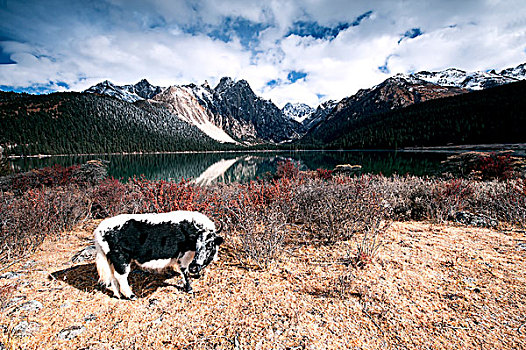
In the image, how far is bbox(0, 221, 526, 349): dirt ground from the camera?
280cm

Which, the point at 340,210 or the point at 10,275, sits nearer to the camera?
the point at 10,275

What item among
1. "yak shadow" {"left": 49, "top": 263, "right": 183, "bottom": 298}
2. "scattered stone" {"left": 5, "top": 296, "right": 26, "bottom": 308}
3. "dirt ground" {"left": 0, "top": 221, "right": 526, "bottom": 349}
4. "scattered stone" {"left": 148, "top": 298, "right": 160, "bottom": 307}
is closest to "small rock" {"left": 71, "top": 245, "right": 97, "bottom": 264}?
"dirt ground" {"left": 0, "top": 221, "right": 526, "bottom": 349}

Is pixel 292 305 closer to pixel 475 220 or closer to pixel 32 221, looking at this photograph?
pixel 32 221

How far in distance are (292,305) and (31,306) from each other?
12.8ft

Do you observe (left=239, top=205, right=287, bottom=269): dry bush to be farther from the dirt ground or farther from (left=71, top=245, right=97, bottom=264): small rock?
(left=71, top=245, right=97, bottom=264): small rock

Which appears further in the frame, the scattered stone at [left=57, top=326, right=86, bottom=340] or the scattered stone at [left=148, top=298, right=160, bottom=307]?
the scattered stone at [left=148, top=298, right=160, bottom=307]

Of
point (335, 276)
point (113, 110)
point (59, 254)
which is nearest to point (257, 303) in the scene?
point (335, 276)

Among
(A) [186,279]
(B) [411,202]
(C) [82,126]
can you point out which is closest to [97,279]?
(A) [186,279]

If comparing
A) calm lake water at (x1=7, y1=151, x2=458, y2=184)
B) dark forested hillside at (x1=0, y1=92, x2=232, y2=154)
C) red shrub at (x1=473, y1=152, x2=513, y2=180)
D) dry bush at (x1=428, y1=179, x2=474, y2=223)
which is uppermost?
dark forested hillside at (x1=0, y1=92, x2=232, y2=154)

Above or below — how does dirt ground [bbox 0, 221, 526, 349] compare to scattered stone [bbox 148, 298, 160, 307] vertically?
above

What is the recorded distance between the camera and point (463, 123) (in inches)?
3012

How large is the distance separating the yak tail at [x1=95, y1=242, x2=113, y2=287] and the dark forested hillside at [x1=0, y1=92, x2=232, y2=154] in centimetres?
11531

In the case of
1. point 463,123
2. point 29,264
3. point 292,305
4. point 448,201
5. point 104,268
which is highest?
point 463,123

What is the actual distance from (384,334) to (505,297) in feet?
7.13
